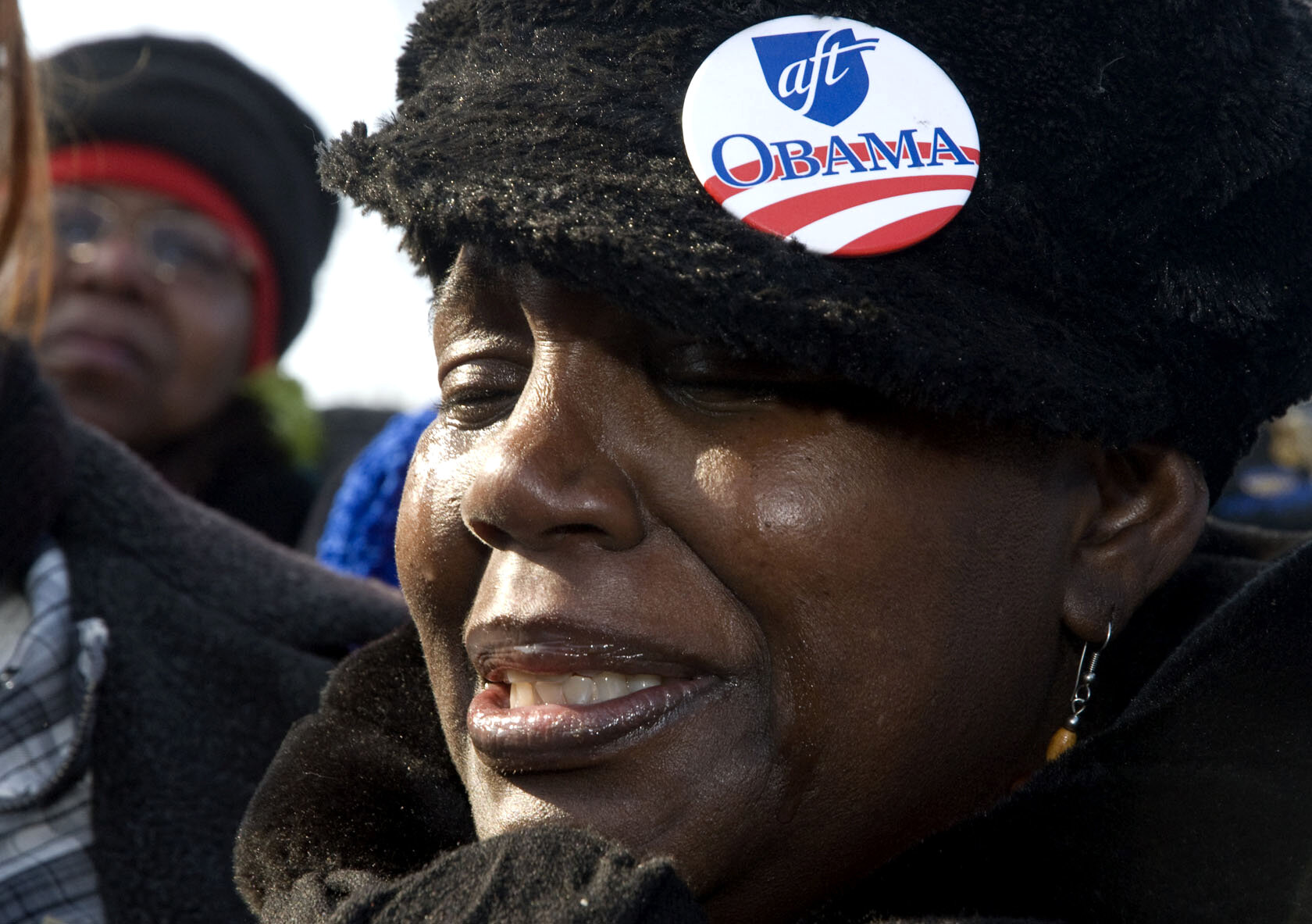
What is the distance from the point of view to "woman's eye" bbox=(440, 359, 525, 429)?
1767 mm

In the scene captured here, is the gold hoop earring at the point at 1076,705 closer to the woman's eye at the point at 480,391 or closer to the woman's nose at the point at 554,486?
the woman's nose at the point at 554,486

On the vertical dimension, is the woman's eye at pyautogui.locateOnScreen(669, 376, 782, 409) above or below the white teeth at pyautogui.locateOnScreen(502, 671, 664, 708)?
above

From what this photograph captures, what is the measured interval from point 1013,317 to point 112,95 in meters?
3.75

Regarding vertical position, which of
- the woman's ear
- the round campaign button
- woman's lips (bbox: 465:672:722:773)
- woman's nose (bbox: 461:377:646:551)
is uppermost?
the round campaign button

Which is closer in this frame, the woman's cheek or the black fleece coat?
the woman's cheek

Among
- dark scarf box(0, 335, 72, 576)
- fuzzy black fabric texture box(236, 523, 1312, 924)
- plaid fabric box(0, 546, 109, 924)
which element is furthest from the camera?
dark scarf box(0, 335, 72, 576)

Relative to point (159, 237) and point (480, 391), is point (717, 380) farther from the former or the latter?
point (159, 237)

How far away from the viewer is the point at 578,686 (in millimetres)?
1645

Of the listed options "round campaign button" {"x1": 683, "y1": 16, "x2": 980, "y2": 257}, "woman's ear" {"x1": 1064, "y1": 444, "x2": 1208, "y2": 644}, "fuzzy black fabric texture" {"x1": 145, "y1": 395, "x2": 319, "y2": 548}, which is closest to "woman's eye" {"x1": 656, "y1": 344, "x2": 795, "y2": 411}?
"round campaign button" {"x1": 683, "y1": 16, "x2": 980, "y2": 257}

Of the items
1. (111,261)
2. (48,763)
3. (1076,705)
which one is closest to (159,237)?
(111,261)

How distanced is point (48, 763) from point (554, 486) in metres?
1.13

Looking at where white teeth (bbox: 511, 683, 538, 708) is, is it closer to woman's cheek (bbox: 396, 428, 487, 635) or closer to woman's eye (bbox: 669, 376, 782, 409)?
woman's cheek (bbox: 396, 428, 487, 635)

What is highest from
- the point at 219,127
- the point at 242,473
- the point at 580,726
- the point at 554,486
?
the point at 219,127

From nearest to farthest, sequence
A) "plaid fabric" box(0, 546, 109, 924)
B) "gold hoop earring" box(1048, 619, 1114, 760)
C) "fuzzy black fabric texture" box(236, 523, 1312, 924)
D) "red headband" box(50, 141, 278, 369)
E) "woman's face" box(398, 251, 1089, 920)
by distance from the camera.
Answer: "fuzzy black fabric texture" box(236, 523, 1312, 924) → "woman's face" box(398, 251, 1089, 920) → "gold hoop earring" box(1048, 619, 1114, 760) → "plaid fabric" box(0, 546, 109, 924) → "red headband" box(50, 141, 278, 369)
